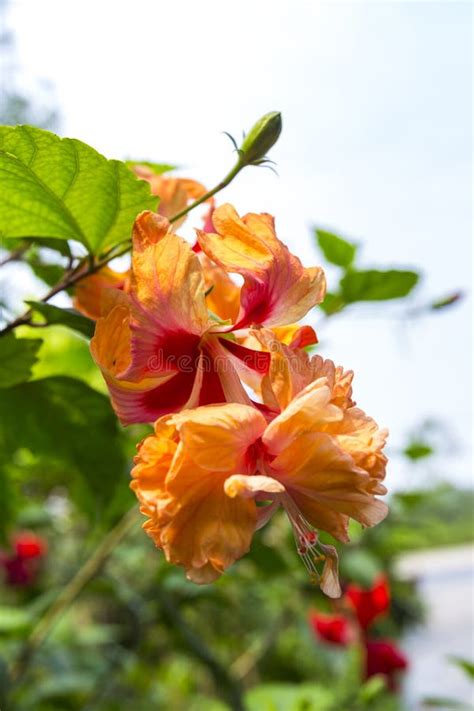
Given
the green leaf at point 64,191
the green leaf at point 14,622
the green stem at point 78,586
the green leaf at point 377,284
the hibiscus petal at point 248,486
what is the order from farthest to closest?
1. the green leaf at point 14,622
2. the green stem at point 78,586
3. the green leaf at point 377,284
4. the green leaf at point 64,191
5. the hibiscus petal at point 248,486

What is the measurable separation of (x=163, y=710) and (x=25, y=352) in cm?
184

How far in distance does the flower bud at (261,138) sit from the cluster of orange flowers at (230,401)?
0.22ft

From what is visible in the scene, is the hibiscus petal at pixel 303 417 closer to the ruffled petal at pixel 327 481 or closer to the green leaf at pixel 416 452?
the ruffled petal at pixel 327 481

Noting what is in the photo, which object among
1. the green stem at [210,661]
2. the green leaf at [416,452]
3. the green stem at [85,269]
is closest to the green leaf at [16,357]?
the green stem at [85,269]

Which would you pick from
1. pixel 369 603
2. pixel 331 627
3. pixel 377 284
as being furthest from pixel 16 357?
pixel 331 627

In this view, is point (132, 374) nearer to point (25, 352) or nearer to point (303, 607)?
point (25, 352)

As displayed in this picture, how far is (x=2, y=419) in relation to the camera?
25.0 inches

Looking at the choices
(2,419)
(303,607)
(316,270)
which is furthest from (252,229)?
(303,607)

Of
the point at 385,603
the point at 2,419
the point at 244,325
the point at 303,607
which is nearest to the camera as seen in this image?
the point at 244,325

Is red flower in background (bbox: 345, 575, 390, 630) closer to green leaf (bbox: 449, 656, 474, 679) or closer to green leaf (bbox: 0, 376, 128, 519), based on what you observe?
green leaf (bbox: 449, 656, 474, 679)

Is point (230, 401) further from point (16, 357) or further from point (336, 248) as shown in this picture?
point (336, 248)

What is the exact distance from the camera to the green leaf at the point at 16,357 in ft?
1.68

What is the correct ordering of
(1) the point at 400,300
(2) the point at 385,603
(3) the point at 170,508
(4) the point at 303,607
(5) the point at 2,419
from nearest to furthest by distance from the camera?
(3) the point at 170,508, (5) the point at 2,419, (1) the point at 400,300, (2) the point at 385,603, (4) the point at 303,607

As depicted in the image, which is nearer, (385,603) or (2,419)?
(2,419)
